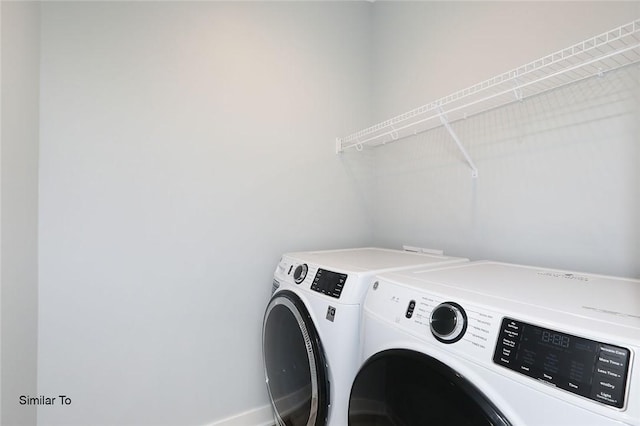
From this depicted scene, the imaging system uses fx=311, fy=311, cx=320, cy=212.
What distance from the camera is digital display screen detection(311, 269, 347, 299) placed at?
1.04 metres

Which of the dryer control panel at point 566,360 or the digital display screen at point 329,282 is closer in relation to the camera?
the dryer control panel at point 566,360

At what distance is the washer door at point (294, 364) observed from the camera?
1.02m

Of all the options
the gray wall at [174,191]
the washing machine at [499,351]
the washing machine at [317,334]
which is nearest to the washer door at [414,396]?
the washing machine at [499,351]

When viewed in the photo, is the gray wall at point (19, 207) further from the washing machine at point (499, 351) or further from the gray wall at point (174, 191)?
the washing machine at point (499, 351)

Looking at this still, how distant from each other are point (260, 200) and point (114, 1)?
3.43ft

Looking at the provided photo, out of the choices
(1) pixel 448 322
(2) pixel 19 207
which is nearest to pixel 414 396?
(1) pixel 448 322

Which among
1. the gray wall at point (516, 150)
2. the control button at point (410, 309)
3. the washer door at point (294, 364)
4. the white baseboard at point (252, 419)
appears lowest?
the white baseboard at point (252, 419)

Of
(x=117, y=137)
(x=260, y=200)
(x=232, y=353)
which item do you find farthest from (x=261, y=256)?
(x=117, y=137)

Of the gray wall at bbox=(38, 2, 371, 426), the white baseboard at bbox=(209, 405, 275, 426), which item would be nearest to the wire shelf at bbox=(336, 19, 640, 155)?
the gray wall at bbox=(38, 2, 371, 426)

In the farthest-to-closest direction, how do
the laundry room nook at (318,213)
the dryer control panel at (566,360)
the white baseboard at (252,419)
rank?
the white baseboard at (252,419)
the laundry room nook at (318,213)
the dryer control panel at (566,360)

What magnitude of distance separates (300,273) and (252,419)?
92 cm

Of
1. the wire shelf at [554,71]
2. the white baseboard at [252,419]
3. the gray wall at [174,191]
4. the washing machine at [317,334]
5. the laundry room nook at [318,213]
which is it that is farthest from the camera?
the white baseboard at [252,419]

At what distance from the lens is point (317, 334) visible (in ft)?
3.45

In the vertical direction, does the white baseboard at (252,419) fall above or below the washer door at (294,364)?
below
